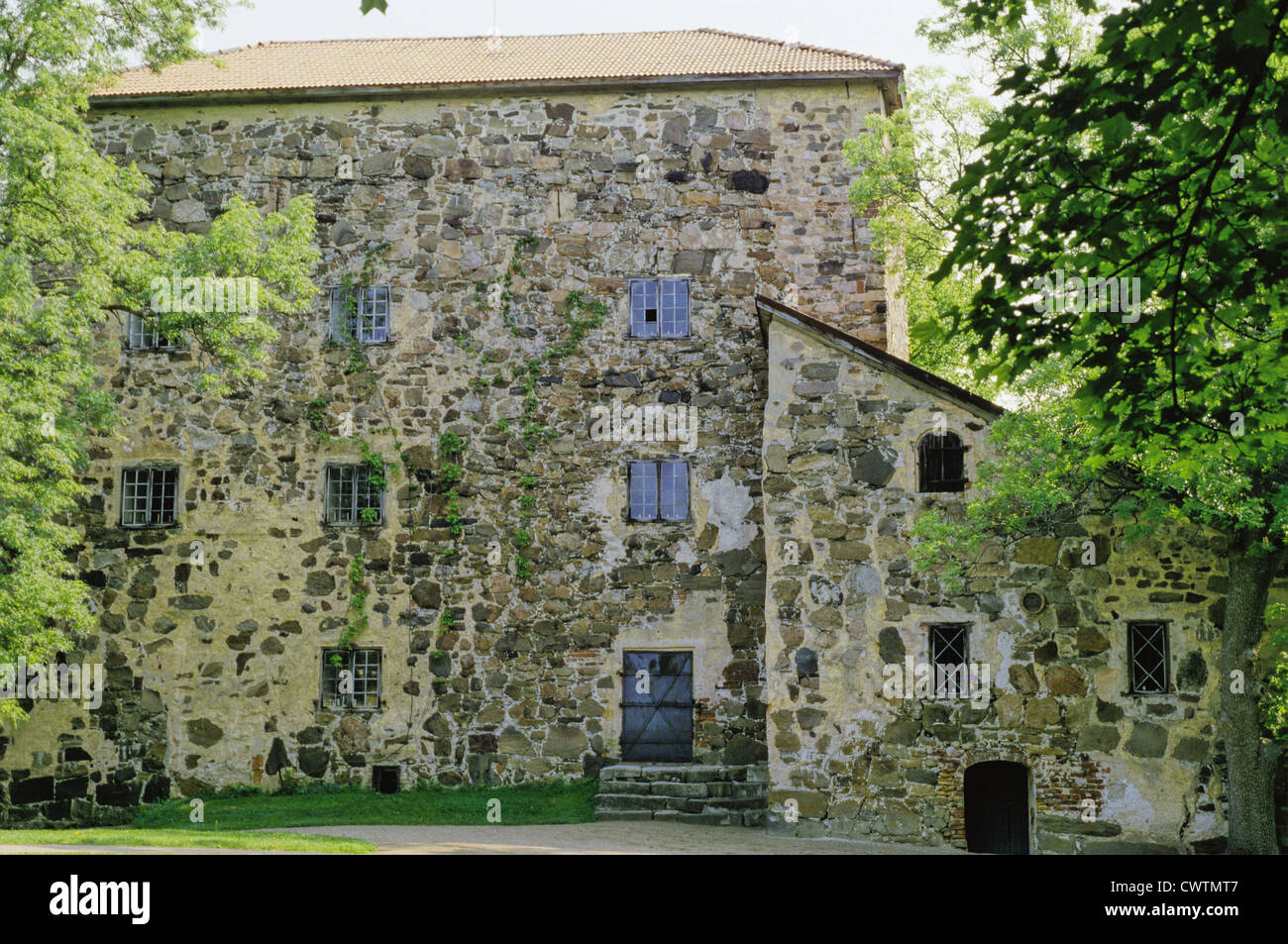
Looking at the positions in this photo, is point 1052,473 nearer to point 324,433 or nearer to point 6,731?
point 324,433

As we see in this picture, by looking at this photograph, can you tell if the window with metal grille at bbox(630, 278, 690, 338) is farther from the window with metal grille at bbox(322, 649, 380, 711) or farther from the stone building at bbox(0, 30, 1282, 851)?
the window with metal grille at bbox(322, 649, 380, 711)

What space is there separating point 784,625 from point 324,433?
7763 millimetres

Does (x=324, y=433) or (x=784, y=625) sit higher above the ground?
(x=324, y=433)

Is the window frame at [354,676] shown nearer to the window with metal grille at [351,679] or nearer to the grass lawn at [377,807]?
the window with metal grille at [351,679]

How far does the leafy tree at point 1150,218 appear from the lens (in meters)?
6.77

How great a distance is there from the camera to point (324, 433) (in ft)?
63.6

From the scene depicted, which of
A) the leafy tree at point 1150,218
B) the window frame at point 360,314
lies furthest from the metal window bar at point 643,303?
the leafy tree at point 1150,218

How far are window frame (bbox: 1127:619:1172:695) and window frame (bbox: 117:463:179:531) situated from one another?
13.7m

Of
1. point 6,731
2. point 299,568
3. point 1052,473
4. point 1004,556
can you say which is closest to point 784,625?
point 1004,556

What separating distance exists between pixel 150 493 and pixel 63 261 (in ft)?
14.8

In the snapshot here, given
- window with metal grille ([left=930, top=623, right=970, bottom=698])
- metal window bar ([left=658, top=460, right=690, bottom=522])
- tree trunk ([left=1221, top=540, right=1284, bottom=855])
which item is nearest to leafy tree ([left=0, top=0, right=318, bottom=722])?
metal window bar ([left=658, top=460, right=690, bottom=522])

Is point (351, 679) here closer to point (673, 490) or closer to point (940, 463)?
point (673, 490)
